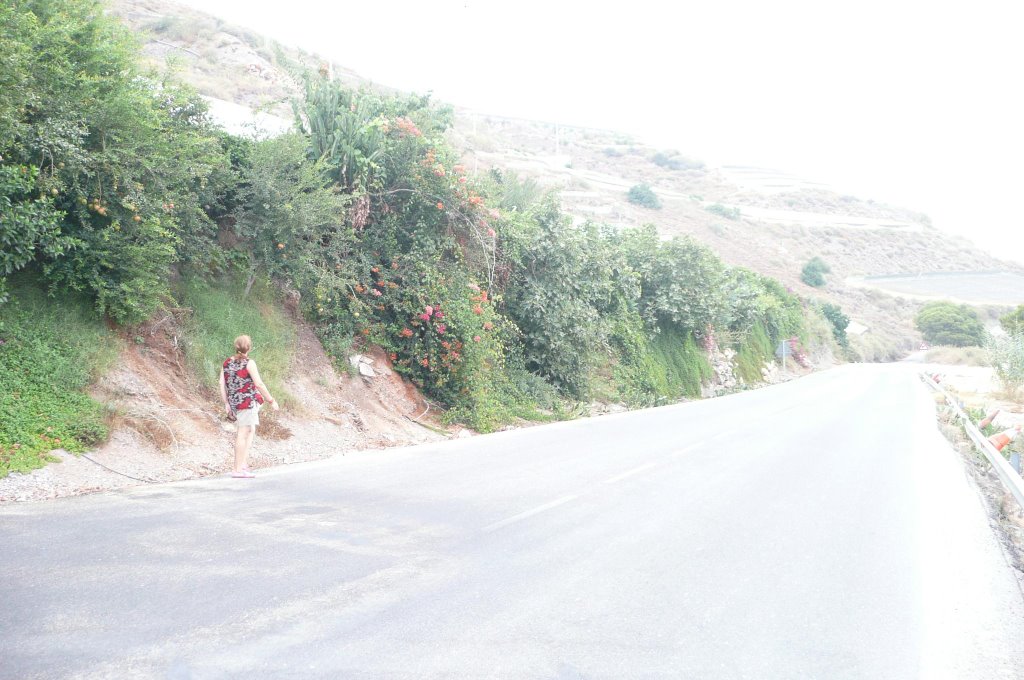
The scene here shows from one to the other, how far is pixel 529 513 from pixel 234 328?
7.40 meters

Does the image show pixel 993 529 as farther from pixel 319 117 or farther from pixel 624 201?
pixel 624 201

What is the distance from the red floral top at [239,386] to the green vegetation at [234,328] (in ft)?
7.83

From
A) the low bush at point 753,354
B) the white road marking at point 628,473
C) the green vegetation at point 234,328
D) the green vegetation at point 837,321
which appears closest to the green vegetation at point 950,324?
the green vegetation at point 837,321

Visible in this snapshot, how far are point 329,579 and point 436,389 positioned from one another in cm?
1168

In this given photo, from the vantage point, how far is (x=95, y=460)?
9.21 metres

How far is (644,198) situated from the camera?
96.8m

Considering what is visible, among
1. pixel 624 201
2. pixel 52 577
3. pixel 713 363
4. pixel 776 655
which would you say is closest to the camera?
pixel 776 655

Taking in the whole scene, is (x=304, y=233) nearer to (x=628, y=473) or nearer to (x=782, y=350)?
(x=628, y=473)

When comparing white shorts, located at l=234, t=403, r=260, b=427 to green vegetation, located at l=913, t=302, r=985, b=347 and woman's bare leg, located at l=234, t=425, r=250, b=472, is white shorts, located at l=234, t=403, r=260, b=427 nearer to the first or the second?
woman's bare leg, located at l=234, t=425, r=250, b=472

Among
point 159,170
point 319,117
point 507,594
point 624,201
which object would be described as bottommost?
point 507,594

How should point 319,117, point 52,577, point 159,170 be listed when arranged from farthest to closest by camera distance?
point 319,117 < point 159,170 < point 52,577

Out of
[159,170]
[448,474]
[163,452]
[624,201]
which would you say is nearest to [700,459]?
[448,474]

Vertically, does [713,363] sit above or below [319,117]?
below

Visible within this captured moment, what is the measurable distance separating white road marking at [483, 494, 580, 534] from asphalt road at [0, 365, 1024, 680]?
4 cm
